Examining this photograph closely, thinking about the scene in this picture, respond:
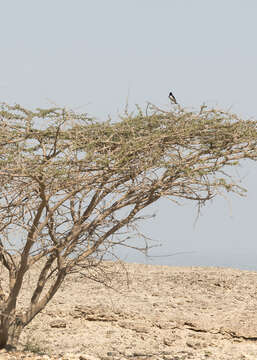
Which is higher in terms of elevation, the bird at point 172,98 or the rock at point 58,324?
the bird at point 172,98

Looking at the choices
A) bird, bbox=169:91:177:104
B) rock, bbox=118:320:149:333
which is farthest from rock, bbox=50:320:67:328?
bird, bbox=169:91:177:104

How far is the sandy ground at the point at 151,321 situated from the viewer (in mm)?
9719

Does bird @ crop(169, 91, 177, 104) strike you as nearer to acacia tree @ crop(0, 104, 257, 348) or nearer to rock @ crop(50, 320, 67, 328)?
acacia tree @ crop(0, 104, 257, 348)

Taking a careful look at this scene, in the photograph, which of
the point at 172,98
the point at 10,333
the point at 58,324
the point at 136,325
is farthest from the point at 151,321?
the point at 172,98

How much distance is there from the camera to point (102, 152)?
27.0 ft

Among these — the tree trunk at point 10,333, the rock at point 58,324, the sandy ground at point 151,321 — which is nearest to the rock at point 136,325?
the sandy ground at point 151,321

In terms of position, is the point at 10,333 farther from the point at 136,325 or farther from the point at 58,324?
the point at 136,325

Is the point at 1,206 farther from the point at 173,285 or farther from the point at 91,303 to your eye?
the point at 173,285

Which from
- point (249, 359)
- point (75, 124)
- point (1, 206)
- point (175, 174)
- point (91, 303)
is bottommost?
point (249, 359)

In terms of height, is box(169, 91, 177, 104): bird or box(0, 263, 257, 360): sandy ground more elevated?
box(169, 91, 177, 104): bird

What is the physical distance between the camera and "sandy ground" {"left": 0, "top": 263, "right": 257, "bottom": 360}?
9719mm

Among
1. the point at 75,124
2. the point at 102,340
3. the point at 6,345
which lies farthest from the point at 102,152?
the point at 102,340

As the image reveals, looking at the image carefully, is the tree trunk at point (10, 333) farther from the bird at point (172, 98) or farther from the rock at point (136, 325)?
the bird at point (172, 98)

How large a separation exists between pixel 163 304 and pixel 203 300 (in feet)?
3.69
